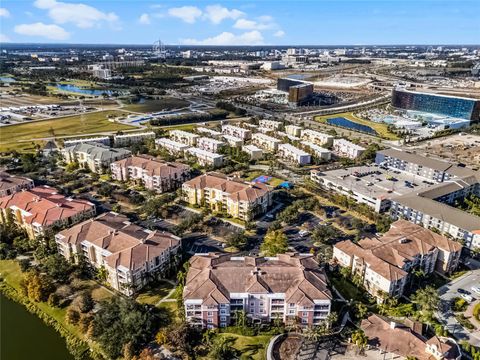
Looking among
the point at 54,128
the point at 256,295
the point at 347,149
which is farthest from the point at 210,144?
the point at 256,295

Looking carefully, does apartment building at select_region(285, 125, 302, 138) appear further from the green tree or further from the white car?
the white car

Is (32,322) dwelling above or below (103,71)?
below

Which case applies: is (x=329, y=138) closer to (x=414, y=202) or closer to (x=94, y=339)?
(x=414, y=202)

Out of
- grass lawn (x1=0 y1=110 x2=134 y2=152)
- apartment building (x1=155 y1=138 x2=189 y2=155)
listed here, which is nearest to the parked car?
apartment building (x1=155 y1=138 x2=189 y2=155)

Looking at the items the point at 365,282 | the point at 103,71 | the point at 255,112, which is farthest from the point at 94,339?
the point at 103,71

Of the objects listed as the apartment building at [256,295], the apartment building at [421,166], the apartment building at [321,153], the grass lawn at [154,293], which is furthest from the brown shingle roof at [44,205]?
the apartment building at [421,166]
